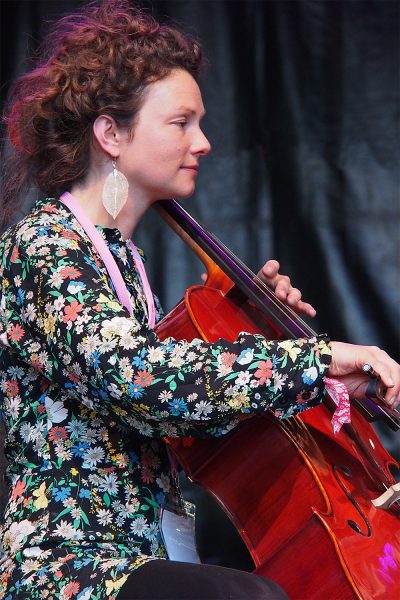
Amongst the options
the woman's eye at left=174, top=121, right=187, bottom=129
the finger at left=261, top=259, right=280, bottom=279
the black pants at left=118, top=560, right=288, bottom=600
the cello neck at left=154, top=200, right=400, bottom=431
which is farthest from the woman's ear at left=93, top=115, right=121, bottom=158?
the black pants at left=118, top=560, right=288, bottom=600

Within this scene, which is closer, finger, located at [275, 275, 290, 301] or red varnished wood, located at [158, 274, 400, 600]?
red varnished wood, located at [158, 274, 400, 600]

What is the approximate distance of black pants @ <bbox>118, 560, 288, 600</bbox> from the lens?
1.34 meters

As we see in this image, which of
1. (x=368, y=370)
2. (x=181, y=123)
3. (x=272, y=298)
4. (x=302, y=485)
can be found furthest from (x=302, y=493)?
(x=181, y=123)

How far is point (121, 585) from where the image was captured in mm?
1374

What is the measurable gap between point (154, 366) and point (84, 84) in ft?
2.17

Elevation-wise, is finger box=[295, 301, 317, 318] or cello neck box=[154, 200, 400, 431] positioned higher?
cello neck box=[154, 200, 400, 431]

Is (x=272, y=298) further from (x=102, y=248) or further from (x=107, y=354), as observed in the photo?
(x=107, y=354)

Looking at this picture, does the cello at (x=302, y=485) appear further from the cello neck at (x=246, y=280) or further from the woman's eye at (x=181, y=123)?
the woman's eye at (x=181, y=123)

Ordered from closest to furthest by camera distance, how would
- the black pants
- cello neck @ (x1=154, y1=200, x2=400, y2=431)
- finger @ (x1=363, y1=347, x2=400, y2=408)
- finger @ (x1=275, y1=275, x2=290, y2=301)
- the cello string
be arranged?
the black pants, finger @ (x1=363, y1=347, x2=400, y2=408), cello neck @ (x1=154, y1=200, x2=400, y2=431), the cello string, finger @ (x1=275, y1=275, x2=290, y2=301)

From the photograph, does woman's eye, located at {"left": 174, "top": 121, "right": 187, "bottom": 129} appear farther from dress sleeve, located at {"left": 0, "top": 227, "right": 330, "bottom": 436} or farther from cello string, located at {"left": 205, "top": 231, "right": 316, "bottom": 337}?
dress sleeve, located at {"left": 0, "top": 227, "right": 330, "bottom": 436}

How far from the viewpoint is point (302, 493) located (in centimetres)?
150

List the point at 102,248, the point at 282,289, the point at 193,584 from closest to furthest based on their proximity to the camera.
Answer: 1. the point at 193,584
2. the point at 102,248
3. the point at 282,289

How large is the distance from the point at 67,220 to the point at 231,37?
1.32m

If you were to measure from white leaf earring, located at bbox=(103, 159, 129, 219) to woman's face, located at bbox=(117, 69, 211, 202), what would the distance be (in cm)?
2
